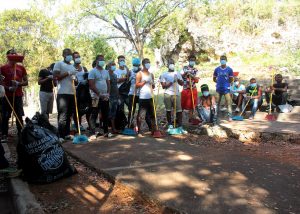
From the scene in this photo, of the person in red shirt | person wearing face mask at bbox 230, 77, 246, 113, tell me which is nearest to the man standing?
the person in red shirt

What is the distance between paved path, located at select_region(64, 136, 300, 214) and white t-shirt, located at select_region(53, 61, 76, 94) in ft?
3.35

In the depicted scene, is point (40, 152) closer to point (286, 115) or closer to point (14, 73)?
point (14, 73)

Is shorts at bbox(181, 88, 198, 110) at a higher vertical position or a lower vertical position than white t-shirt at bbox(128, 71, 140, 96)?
lower

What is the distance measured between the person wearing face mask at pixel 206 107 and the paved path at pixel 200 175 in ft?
7.82

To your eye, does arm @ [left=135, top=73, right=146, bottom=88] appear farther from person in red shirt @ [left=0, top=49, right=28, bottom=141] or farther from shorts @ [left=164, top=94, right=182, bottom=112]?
person in red shirt @ [left=0, top=49, right=28, bottom=141]

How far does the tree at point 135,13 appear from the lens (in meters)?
21.2

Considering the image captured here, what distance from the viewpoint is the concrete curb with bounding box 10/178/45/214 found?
354 cm

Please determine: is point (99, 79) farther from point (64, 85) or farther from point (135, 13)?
point (135, 13)

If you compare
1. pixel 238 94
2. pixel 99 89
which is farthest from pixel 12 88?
pixel 238 94

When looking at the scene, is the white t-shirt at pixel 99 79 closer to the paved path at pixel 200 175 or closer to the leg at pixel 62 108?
the leg at pixel 62 108

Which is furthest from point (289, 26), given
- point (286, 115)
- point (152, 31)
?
point (286, 115)

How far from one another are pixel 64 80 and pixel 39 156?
251cm

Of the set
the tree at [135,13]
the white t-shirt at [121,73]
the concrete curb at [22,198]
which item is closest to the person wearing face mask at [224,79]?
the white t-shirt at [121,73]

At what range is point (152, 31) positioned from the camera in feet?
77.3
